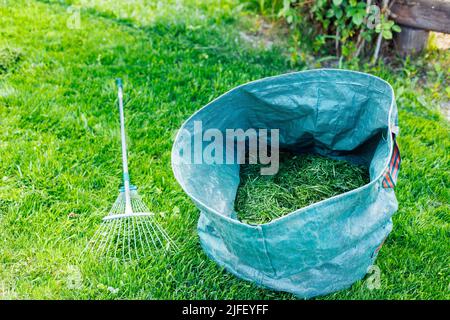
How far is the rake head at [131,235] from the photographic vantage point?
7.50 ft

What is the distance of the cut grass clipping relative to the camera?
245 centimetres

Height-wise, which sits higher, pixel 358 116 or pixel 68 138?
pixel 358 116

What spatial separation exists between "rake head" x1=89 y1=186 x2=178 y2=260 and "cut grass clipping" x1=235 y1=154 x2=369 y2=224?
15.5 inches

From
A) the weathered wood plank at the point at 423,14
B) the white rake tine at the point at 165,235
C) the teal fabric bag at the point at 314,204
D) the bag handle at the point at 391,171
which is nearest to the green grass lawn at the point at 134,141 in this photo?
the white rake tine at the point at 165,235

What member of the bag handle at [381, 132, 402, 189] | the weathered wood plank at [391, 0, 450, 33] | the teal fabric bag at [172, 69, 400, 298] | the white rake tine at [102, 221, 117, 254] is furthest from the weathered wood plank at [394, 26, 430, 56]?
the white rake tine at [102, 221, 117, 254]

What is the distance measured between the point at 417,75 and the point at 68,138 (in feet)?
7.37

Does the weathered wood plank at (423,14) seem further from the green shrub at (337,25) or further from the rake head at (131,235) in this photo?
the rake head at (131,235)

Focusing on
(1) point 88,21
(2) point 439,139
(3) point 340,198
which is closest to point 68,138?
(1) point 88,21

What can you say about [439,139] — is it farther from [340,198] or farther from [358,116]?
[340,198]

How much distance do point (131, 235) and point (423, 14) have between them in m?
2.31

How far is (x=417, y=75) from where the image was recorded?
11.4 feet

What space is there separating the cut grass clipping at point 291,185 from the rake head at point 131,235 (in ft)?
1.29

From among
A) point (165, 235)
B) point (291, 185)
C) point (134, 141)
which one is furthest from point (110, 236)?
point (291, 185)

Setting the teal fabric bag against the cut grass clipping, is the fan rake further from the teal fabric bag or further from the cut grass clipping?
the cut grass clipping
